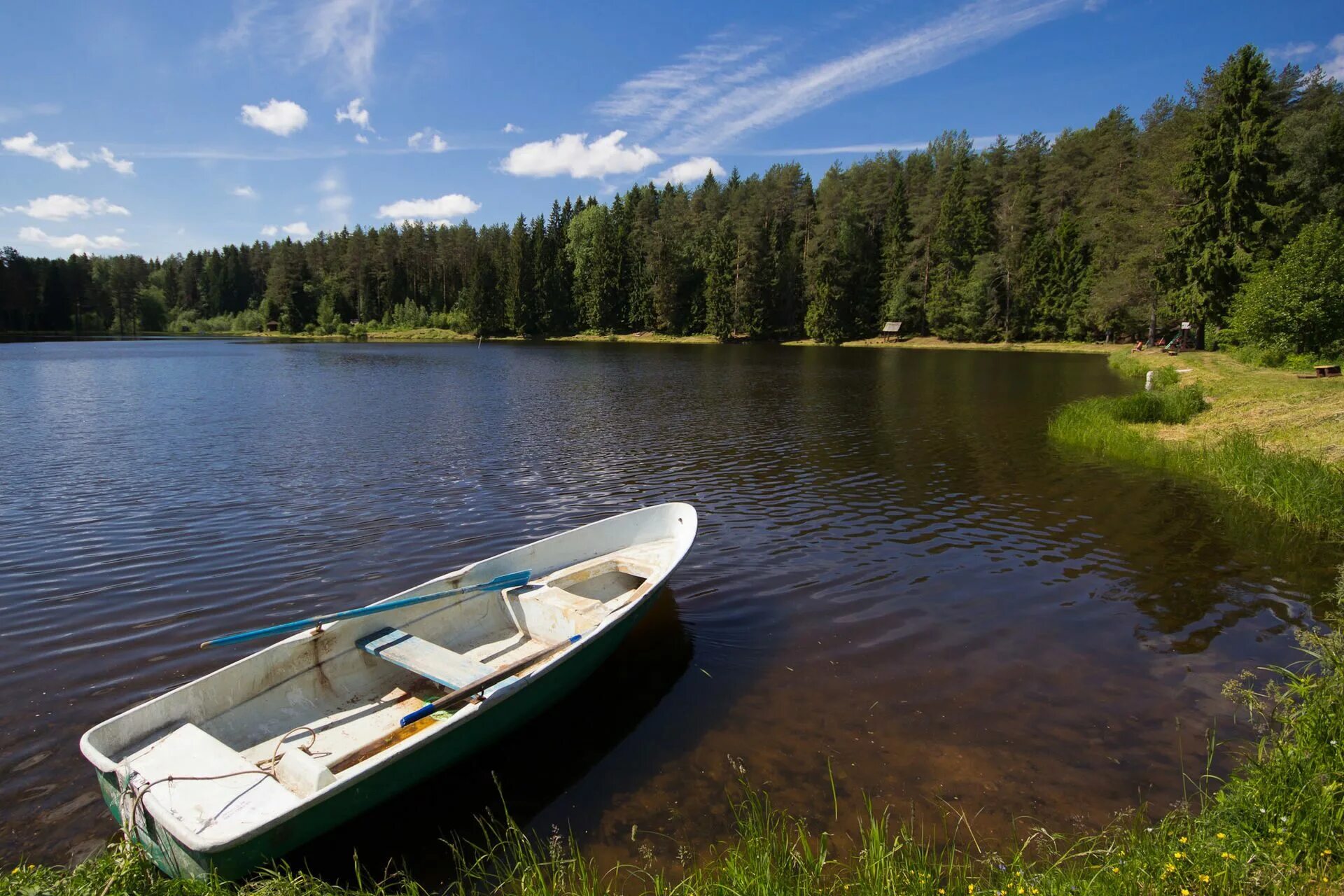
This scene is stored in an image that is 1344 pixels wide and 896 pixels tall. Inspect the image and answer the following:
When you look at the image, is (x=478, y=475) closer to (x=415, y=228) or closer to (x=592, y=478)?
(x=592, y=478)

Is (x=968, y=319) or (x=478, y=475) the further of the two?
(x=968, y=319)

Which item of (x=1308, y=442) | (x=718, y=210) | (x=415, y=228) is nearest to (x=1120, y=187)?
(x=718, y=210)

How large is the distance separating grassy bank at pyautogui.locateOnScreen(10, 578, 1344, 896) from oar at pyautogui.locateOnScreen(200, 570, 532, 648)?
2.02 metres

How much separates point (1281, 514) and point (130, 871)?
18709mm

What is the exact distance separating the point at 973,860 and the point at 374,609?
628cm

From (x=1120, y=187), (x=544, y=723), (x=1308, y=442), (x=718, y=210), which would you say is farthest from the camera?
(x=718, y=210)

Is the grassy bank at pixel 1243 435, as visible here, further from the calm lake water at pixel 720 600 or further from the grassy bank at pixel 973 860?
the grassy bank at pixel 973 860

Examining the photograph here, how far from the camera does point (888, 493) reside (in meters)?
17.1

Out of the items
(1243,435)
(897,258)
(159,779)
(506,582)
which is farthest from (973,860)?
(897,258)

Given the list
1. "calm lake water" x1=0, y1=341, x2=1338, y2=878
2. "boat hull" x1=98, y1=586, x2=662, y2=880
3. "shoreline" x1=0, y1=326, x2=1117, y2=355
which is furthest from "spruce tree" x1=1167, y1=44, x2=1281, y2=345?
"boat hull" x1=98, y1=586, x2=662, y2=880

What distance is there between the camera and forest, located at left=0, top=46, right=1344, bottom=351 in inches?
1582

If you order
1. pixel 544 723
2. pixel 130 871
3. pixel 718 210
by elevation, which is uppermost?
pixel 718 210

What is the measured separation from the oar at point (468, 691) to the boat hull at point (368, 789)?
286 mm

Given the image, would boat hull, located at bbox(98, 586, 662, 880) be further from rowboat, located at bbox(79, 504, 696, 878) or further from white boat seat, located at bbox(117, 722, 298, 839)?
white boat seat, located at bbox(117, 722, 298, 839)
